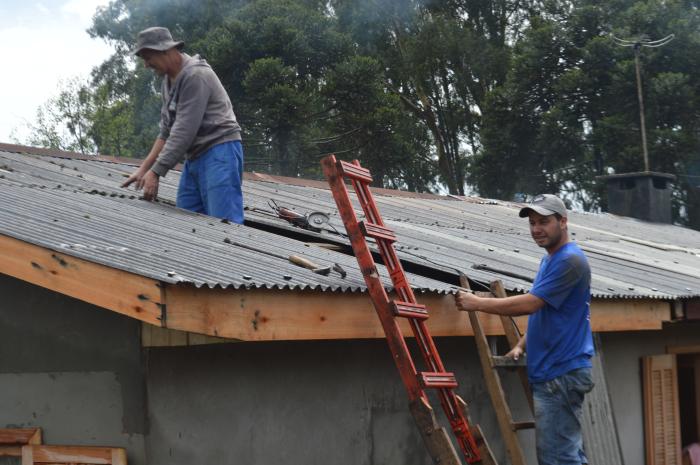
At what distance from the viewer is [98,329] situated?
493 centimetres

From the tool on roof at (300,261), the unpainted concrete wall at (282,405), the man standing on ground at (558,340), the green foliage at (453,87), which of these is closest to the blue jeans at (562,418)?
the man standing on ground at (558,340)

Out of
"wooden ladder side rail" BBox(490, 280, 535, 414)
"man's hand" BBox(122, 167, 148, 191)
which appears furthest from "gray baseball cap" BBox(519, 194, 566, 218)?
"man's hand" BBox(122, 167, 148, 191)

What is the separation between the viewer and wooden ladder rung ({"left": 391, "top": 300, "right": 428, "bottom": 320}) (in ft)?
15.4

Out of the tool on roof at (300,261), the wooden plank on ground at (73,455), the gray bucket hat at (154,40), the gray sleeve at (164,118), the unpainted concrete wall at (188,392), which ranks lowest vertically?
the wooden plank on ground at (73,455)

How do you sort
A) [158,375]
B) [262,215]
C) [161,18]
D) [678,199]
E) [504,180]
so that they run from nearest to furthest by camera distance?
[158,375], [262,215], [678,199], [504,180], [161,18]

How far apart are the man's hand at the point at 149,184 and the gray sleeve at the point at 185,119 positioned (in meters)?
0.19

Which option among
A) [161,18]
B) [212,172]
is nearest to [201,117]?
[212,172]

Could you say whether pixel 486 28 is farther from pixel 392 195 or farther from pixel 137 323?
pixel 137 323

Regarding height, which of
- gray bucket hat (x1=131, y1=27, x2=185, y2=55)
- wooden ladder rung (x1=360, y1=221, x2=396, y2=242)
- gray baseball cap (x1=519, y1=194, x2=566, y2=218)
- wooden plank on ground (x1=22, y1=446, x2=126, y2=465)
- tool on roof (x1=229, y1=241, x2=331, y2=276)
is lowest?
wooden plank on ground (x1=22, y1=446, x2=126, y2=465)

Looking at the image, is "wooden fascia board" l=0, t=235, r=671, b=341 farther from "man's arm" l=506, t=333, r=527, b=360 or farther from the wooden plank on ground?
the wooden plank on ground

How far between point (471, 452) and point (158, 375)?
1.44 m

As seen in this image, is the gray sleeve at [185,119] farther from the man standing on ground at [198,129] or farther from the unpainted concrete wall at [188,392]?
the unpainted concrete wall at [188,392]

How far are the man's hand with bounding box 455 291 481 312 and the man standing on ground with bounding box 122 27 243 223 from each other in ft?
7.09

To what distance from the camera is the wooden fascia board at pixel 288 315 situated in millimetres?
4066
